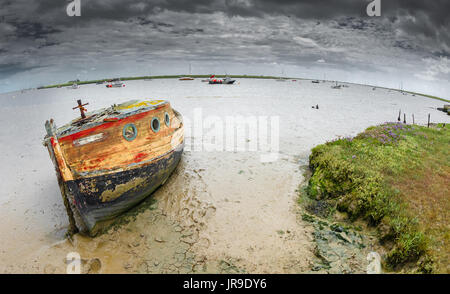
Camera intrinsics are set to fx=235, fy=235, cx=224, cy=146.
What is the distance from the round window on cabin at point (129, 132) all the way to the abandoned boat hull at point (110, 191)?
1060mm

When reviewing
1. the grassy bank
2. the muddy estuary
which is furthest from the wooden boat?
the grassy bank

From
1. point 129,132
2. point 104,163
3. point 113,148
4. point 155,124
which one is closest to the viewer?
point 104,163

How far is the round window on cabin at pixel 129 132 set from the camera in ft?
25.1

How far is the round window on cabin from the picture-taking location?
25.1 feet

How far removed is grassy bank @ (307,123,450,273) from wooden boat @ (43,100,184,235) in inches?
257

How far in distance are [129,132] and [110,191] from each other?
2.03 m

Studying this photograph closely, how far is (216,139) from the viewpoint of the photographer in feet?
57.4

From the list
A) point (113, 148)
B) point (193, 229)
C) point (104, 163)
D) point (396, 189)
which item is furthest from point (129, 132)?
point (396, 189)

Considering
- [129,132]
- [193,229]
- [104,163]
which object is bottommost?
[193,229]

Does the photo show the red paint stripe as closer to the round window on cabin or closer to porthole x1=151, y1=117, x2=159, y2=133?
the round window on cabin

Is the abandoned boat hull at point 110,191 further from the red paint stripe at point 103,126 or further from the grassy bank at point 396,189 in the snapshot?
the grassy bank at point 396,189

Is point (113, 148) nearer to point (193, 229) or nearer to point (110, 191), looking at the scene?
point (110, 191)

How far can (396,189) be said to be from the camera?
7.73m
